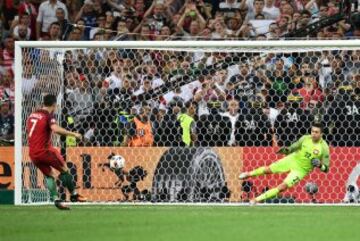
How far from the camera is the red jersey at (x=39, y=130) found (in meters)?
16.1

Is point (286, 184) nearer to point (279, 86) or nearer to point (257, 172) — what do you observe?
point (257, 172)

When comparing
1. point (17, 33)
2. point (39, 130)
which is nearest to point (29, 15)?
point (17, 33)

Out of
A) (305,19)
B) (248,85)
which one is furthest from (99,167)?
(305,19)

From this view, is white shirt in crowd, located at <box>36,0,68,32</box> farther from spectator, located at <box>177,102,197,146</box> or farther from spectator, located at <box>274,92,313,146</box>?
spectator, located at <box>274,92,313,146</box>

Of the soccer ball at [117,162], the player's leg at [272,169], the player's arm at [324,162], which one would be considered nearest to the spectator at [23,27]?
the soccer ball at [117,162]

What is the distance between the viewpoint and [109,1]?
23109 mm

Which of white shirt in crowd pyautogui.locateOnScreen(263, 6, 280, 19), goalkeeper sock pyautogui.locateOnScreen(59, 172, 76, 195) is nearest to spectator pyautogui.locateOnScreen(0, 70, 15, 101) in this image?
goalkeeper sock pyautogui.locateOnScreen(59, 172, 76, 195)

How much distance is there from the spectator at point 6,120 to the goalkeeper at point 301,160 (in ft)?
15.5

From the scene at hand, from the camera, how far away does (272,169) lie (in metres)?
17.4

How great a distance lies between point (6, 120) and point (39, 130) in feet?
12.7

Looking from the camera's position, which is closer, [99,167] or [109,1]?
[99,167]

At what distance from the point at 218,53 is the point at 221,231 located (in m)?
6.84

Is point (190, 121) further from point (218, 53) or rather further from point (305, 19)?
point (305, 19)

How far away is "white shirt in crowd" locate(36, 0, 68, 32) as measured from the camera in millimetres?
22859
